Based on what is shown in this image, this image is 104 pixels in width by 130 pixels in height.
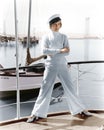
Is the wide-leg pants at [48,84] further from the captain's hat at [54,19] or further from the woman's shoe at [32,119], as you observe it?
the captain's hat at [54,19]

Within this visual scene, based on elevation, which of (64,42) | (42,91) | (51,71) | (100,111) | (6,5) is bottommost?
(100,111)

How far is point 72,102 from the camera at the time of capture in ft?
8.20

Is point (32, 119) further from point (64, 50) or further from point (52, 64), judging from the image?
point (64, 50)

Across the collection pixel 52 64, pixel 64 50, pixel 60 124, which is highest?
pixel 64 50

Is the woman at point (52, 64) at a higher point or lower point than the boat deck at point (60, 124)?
higher

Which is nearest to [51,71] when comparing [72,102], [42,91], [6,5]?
[42,91]

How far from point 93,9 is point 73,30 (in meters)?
0.33

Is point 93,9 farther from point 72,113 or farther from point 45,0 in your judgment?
point 72,113

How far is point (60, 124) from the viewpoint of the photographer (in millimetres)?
2375

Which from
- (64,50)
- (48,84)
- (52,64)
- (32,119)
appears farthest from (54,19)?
(32,119)

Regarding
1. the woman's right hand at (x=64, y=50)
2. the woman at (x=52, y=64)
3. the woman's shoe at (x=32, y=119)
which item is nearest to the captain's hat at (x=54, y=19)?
the woman at (x=52, y=64)

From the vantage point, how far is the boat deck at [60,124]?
2.28 meters

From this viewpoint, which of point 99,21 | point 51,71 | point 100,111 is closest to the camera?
point 51,71

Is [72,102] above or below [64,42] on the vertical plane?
→ below
